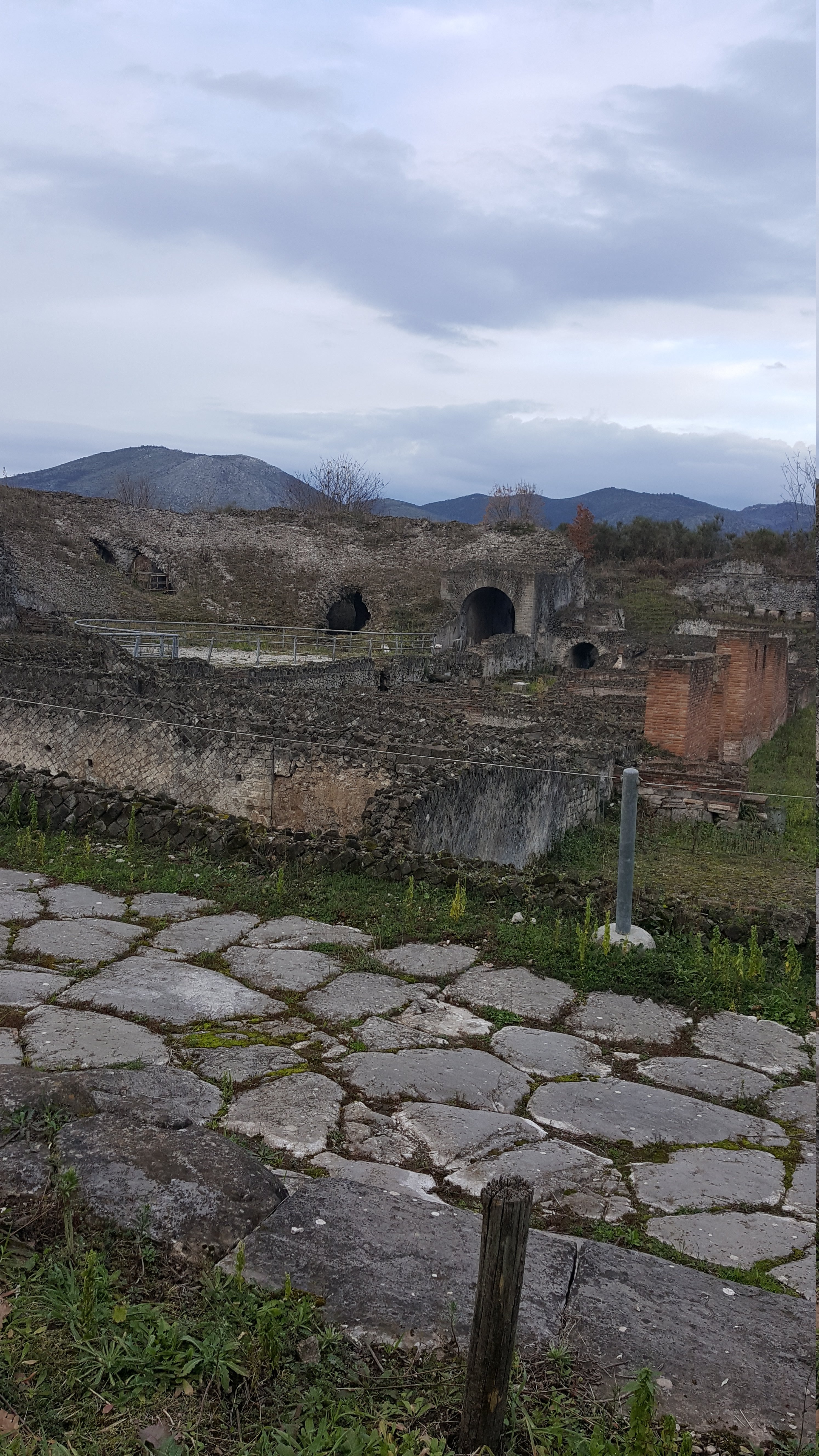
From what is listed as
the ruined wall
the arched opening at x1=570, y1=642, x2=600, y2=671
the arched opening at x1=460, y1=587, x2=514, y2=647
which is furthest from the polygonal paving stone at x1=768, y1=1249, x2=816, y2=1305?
the arched opening at x1=570, y1=642, x2=600, y2=671

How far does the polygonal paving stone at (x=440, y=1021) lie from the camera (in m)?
4.17

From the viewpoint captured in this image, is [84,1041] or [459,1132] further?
[84,1041]

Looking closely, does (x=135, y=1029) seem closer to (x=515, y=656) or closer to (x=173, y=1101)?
(x=173, y=1101)

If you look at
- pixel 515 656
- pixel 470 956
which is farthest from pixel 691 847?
pixel 515 656

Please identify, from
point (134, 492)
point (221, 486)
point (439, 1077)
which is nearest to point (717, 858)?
point (439, 1077)

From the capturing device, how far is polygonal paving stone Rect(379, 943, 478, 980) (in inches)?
192

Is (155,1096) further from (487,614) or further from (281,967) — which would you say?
(487,614)

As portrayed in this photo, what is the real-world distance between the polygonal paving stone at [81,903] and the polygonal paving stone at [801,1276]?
151 inches

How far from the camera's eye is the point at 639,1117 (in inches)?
140

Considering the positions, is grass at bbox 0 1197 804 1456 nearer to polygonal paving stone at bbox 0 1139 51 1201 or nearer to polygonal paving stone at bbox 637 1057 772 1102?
polygonal paving stone at bbox 0 1139 51 1201

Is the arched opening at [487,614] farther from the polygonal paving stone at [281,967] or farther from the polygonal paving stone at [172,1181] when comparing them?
the polygonal paving stone at [172,1181]

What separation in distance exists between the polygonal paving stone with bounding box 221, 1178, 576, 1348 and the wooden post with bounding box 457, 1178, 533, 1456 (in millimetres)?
311

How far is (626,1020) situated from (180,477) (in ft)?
456

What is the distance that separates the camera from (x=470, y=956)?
509cm
